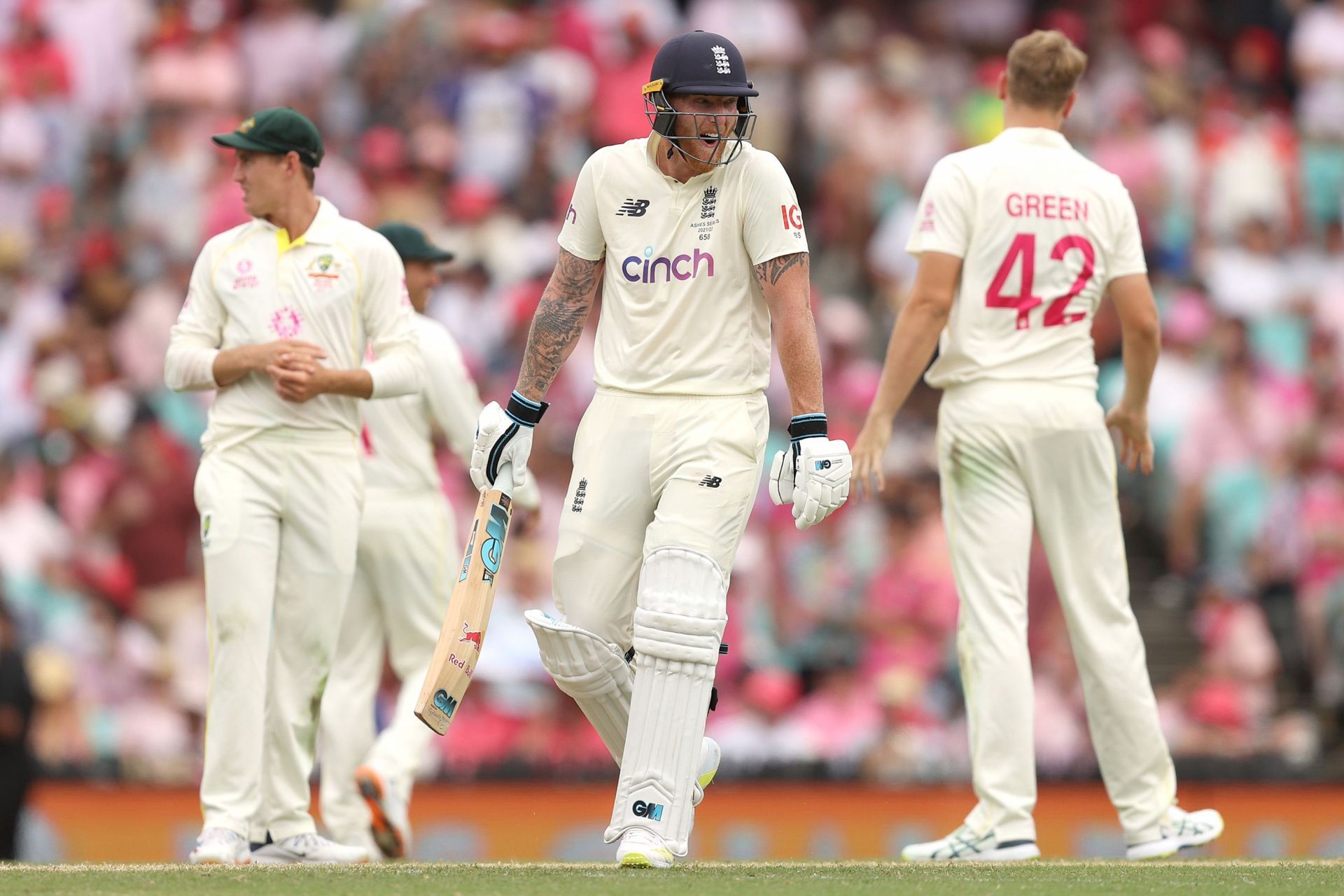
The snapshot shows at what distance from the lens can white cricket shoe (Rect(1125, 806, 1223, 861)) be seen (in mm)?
7352

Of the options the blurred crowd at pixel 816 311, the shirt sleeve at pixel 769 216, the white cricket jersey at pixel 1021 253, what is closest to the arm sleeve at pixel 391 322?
the shirt sleeve at pixel 769 216

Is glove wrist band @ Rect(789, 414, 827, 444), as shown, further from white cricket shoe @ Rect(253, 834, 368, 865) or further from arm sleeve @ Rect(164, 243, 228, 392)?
white cricket shoe @ Rect(253, 834, 368, 865)

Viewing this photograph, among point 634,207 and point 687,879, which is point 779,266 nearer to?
point 634,207

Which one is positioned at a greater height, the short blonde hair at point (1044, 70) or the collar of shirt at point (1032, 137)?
the short blonde hair at point (1044, 70)

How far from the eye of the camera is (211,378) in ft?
24.3

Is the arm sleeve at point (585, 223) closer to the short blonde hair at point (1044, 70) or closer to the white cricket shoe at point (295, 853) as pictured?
the short blonde hair at point (1044, 70)

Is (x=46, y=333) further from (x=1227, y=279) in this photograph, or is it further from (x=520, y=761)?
(x=1227, y=279)

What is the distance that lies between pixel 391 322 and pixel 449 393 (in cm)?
135

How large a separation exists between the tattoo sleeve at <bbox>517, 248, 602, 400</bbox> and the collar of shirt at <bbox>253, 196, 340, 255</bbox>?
130 cm

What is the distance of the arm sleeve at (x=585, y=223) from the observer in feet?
21.3

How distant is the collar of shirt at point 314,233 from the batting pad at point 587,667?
1.99m

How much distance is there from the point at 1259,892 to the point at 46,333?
1013 centimetres

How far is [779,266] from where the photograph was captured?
20.6 ft

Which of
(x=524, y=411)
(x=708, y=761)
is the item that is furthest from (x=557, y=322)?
(x=708, y=761)
